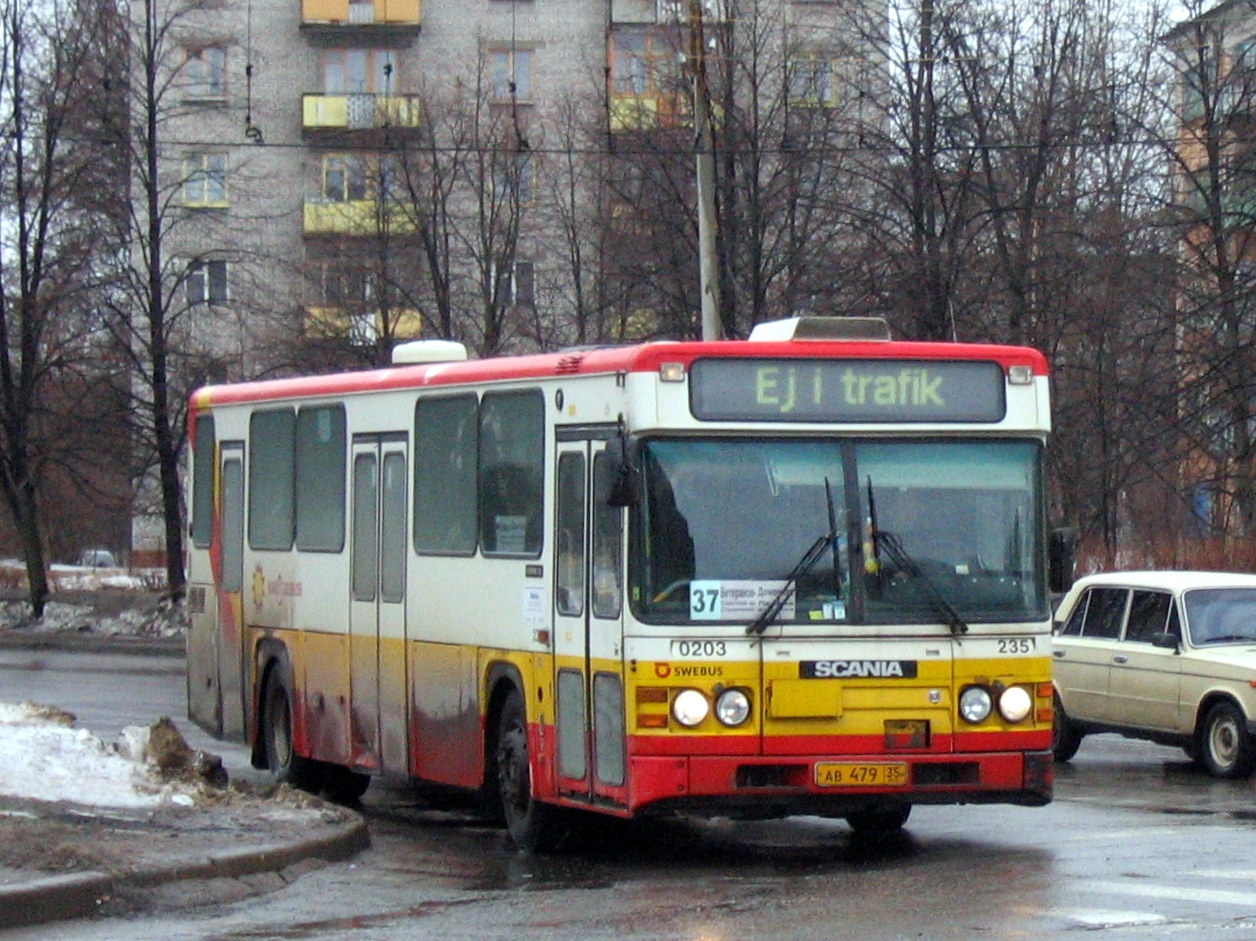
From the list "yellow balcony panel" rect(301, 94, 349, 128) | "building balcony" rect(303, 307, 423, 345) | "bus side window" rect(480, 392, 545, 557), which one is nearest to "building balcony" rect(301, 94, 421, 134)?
"yellow balcony panel" rect(301, 94, 349, 128)

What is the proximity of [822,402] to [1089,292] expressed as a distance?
24.4m

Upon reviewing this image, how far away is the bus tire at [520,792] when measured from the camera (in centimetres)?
1279

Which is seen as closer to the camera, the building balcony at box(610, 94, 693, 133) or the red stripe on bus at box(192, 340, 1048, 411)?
the red stripe on bus at box(192, 340, 1048, 411)

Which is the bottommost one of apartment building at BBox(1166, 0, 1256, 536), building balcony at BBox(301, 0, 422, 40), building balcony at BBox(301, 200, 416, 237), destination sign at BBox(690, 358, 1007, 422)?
destination sign at BBox(690, 358, 1007, 422)

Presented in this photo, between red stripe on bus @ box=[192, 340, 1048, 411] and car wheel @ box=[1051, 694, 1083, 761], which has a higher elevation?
red stripe on bus @ box=[192, 340, 1048, 411]

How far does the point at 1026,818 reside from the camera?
47.2 feet

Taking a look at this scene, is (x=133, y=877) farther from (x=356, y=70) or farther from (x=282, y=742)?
(x=356, y=70)

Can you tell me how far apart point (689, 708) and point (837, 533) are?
47.5 inches

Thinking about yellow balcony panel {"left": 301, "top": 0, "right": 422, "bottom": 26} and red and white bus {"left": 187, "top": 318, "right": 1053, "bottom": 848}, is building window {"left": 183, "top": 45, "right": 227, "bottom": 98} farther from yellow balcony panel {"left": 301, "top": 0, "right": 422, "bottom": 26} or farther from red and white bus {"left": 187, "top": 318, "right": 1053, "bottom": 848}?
red and white bus {"left": 187, "top": 318, "right": 1053, "bottom": 848}

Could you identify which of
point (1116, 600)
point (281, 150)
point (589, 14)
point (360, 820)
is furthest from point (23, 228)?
point (360, 820)

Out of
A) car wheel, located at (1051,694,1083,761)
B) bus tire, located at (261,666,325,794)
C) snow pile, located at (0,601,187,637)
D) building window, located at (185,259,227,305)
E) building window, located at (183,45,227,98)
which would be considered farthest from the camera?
building window, located at (183,45,227,98)

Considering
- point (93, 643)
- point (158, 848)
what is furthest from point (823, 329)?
Result: point (93, 643)

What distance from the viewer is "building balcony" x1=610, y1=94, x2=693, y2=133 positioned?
3400 cm

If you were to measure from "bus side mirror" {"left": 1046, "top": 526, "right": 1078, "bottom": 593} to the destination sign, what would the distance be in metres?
0.73
